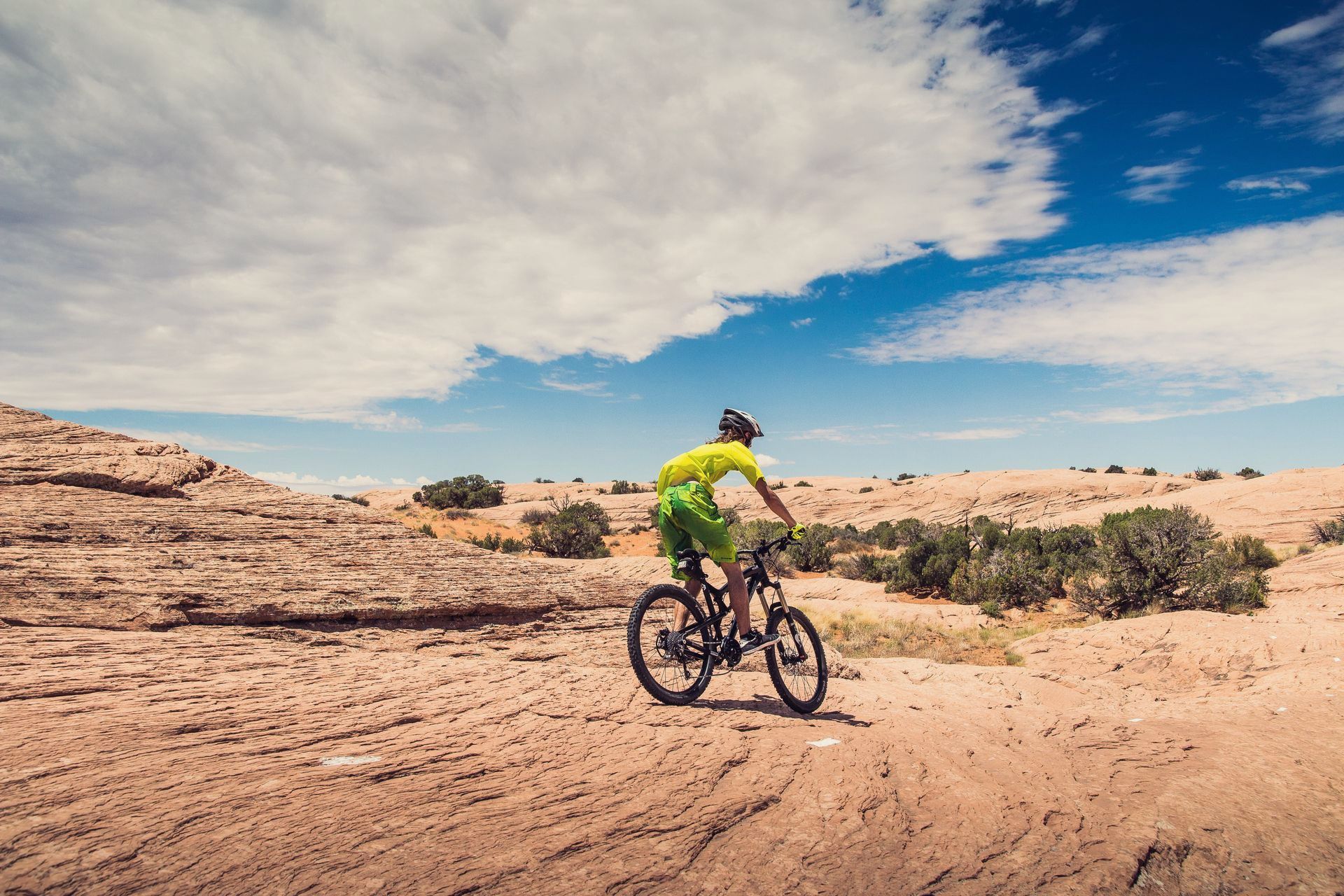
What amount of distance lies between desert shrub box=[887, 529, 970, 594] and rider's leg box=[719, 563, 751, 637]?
18.8 metres

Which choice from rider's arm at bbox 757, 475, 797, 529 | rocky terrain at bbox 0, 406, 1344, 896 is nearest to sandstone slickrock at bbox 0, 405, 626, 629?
rocky terrain at bbox 0, 406, 1344, 896

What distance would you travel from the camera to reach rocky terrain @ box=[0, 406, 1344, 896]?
2.77 metres

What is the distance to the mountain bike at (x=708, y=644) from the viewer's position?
552 cm

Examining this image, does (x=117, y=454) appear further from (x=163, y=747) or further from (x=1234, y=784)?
(x=1234, y=784)

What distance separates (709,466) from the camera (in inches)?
228

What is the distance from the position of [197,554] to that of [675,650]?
5.25m

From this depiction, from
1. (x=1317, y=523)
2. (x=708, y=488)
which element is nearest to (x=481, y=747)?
(x=708, y=488)

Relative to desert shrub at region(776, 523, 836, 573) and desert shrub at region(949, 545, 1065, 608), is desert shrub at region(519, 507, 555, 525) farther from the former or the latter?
desert shrub at region(949, 545, 1065, 608)

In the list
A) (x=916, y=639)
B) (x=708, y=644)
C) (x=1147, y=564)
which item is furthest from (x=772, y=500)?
(x=1147, y=564)

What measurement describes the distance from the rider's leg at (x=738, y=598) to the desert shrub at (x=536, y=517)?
32140 millimetres

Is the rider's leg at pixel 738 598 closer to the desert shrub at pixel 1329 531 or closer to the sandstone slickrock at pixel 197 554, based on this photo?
the sandstone slickrock at pixel 197 554

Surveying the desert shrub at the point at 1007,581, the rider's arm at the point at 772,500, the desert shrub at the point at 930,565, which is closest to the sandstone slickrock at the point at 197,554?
the rider's arm at the point at 772,500

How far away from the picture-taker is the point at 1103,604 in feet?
57.5

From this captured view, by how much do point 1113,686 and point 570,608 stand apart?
782 centimetres
